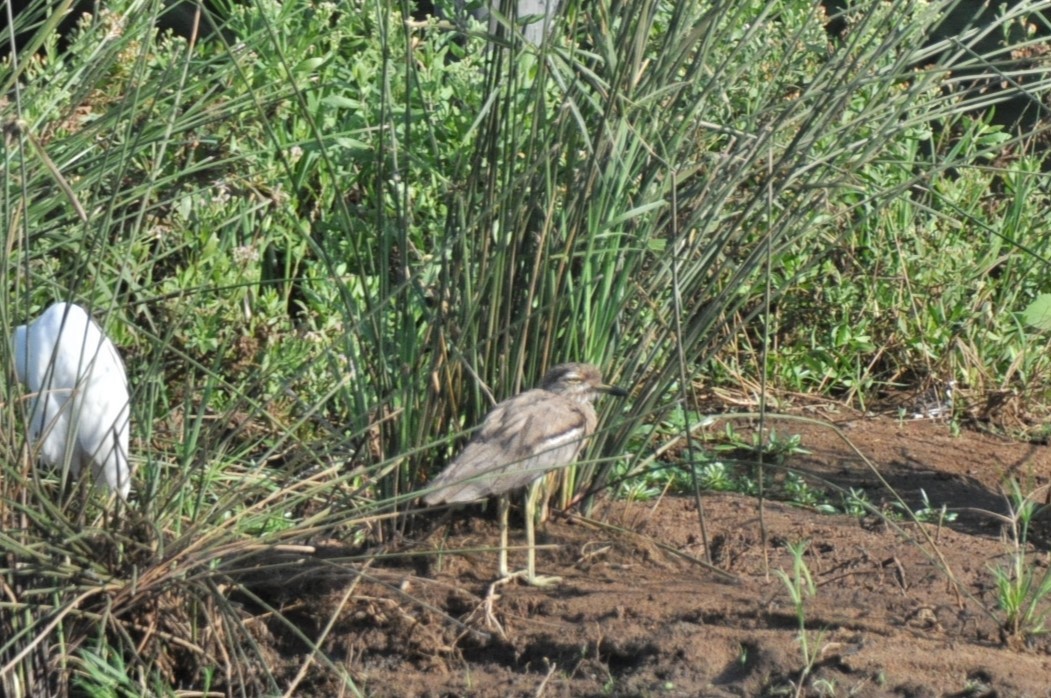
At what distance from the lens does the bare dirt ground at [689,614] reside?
3.56 m

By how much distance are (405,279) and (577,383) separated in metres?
0.59

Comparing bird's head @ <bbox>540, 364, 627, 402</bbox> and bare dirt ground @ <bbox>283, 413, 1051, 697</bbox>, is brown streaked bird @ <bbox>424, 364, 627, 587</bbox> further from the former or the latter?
bare dirt ground @ <bbox>283, 413, 1051, 697</bbox>

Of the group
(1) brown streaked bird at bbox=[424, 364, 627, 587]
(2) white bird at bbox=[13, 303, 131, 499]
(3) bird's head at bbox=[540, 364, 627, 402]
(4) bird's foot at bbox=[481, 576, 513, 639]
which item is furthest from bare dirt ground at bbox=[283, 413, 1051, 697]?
(2) white bird at bbox=[13, 303, 131, 499]

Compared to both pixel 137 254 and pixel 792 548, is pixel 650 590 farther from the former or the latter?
pixel 137 254

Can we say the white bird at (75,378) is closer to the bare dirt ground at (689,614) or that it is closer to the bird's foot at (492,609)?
the bare dirt ground at (689,614)

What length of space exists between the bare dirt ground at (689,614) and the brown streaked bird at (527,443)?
7.4 inches

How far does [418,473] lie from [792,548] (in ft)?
3.59

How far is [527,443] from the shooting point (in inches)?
161

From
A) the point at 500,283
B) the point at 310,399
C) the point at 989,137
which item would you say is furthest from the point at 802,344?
the point at 500,283

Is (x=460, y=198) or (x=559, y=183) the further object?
(x=559, y=183)

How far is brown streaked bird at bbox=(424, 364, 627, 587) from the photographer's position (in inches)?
158

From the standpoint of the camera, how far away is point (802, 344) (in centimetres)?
641

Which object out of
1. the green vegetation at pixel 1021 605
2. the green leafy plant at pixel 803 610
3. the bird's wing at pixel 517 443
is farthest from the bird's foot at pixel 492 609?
the green vegetation at pixel 1021 605

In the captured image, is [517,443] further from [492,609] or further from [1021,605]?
[1021,605]
